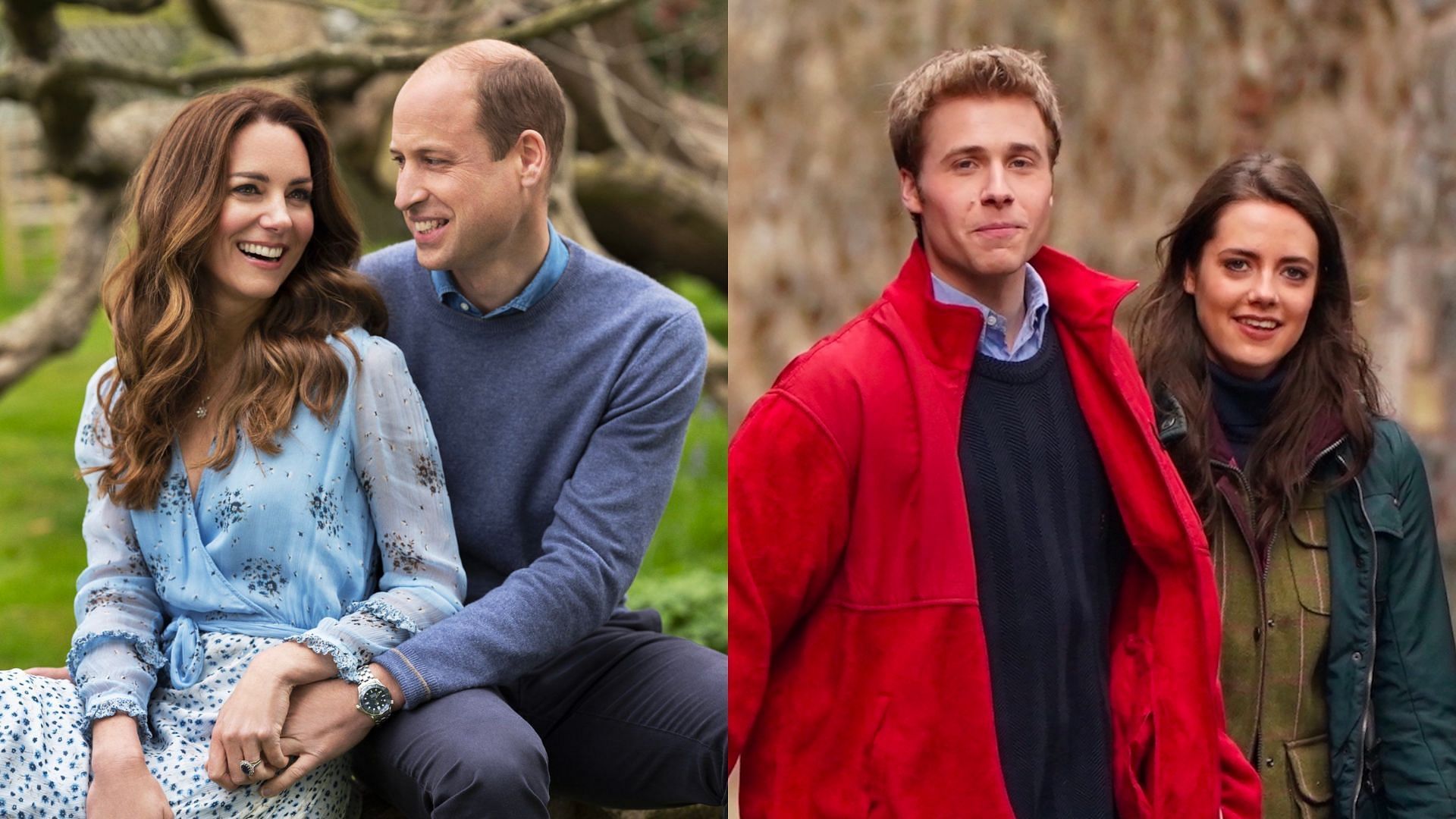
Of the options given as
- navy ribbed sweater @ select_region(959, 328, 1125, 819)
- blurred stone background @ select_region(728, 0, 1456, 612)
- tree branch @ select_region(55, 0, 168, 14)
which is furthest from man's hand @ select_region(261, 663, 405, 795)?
tree branch @ select_region(55, 0, 168, 14)

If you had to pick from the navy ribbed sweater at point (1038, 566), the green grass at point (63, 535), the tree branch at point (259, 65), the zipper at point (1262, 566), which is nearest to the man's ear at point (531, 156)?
the navy ribbed sweater at point (1038, 566)

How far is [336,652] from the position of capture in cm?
219

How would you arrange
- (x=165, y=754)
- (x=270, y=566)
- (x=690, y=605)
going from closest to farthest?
(x=165, y=754), (x=270, y=566), (x=690, y=605)

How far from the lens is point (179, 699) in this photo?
2.24 meters

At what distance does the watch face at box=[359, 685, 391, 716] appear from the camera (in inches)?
86.0

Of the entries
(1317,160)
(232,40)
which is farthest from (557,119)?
(232,40)

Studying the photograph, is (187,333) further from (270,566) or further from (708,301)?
(708,301)

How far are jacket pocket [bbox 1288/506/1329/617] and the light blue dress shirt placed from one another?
4.02 ft

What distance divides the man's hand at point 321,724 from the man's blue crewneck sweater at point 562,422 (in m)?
0.22

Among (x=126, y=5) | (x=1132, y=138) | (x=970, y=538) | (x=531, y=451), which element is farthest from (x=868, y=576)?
(x=126, y=5)

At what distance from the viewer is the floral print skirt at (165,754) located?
2.10m

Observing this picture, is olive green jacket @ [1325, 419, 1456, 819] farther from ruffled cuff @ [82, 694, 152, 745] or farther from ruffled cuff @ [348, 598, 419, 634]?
ruffled cuff @ [82, 694, 152, 745]

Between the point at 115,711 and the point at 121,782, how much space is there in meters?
0.10

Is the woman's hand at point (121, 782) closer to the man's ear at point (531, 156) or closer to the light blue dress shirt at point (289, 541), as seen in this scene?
the light blue dress shirt at point (289, 541)
